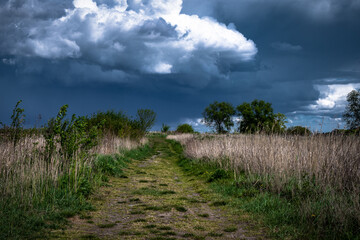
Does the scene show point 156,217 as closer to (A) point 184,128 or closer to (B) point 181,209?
(B) point 181,209

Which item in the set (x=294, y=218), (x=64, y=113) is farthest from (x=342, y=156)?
(x=64, y=113)

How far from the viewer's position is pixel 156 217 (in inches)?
231

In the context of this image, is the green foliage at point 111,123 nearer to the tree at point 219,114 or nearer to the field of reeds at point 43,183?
the field of reeds at point 43,183

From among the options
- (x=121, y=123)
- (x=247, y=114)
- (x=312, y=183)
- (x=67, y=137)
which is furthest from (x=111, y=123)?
(x=247, y=114)

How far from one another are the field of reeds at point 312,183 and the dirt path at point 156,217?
0.95 metres

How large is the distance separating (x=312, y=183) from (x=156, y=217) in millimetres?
4052

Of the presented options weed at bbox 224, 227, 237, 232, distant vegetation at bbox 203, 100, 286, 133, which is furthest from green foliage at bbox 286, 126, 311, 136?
distant vegetation at bbox 203, 100, 286, 133

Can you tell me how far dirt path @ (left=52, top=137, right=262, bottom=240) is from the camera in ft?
15.8

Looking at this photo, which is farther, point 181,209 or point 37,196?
point 181,209

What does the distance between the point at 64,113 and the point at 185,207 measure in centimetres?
486

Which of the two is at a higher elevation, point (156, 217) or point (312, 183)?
point (312, 183)

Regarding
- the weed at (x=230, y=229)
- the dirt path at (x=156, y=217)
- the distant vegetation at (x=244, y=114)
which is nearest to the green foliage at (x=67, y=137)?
the dirt path at (x=156, y=217)

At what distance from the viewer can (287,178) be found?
23.4ft

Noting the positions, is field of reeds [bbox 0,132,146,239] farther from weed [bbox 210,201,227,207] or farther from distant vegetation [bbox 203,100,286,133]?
distant vegetation [bbox 203,100,286,133]
